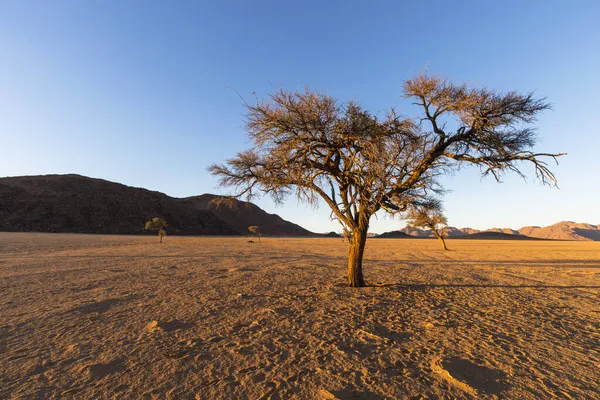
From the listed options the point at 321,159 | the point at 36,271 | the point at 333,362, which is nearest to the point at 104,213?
the point at 36,271

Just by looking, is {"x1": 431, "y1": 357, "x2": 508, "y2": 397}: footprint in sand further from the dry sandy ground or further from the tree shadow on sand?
the tree shadow on sand

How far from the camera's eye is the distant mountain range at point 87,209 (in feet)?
190

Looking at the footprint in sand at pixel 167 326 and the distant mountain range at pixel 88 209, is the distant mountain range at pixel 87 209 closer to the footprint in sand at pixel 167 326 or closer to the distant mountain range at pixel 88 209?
the distant mountain range at pixel 88 209

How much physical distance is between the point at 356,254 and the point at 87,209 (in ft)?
247

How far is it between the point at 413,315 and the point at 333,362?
340 cm

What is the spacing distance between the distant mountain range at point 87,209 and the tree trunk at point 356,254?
35.4 meters

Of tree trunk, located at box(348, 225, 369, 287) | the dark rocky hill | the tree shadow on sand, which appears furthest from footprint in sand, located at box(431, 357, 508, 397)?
the dark rocky hill

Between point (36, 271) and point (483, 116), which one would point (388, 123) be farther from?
point (36, 271)

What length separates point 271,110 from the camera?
28.0ft

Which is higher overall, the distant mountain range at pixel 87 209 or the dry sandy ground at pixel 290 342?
the distant mountain range at pixel 87 209

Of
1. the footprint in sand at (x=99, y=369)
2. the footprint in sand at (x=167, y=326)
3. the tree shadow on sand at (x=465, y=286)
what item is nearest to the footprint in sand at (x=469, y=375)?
the footprint in sand at (x=99, y=369)

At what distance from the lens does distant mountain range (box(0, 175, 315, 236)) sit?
57.9 m

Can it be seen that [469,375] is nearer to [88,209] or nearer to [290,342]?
[290,342]

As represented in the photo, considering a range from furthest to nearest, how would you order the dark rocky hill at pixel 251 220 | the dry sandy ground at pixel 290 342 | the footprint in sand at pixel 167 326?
the dark rocky hill at pixel 251 220
the footprint in sand at pixel 167 326
the dry sandy ground at pixel 290 342
